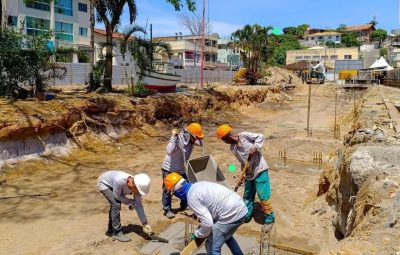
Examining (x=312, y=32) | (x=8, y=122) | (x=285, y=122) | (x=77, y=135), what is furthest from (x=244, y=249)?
(x=312, y=32)

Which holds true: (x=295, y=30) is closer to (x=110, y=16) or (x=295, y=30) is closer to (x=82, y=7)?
(x=82, y=7)

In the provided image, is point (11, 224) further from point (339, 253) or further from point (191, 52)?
point (191, 52)

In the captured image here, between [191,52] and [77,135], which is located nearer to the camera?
[77,135]

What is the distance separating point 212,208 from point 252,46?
3972 centimetres

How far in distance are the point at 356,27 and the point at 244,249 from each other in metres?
109

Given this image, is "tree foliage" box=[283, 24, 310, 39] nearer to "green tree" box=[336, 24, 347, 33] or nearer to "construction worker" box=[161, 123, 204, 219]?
"green tree" box=[336, 24, 347, 33]

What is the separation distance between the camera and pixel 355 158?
6.16m

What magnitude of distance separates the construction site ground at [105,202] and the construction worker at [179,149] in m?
0.32

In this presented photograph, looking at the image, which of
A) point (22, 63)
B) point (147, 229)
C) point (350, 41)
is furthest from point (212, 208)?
point (350, 41)

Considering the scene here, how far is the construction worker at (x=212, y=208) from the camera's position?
4410mm

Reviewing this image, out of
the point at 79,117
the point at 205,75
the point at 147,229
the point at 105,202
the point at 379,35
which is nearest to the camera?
the point at 147,229

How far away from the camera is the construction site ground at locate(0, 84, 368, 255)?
644cm

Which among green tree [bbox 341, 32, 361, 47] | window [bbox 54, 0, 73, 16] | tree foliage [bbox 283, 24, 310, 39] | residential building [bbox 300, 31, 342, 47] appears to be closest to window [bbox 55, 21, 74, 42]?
window [bbox 54, 0, 73, 16]

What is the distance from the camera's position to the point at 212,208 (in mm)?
4477
